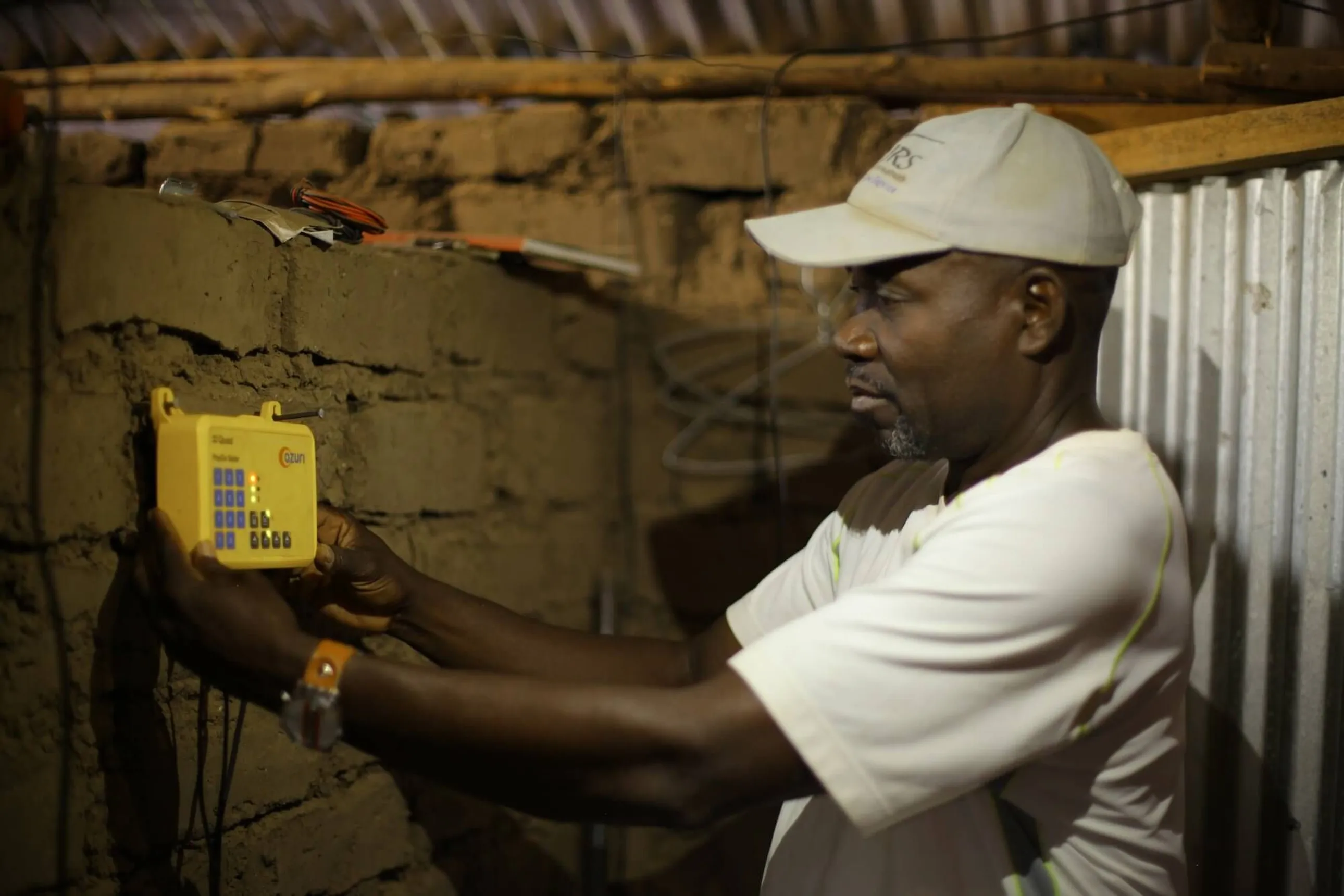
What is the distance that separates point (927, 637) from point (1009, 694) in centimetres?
11

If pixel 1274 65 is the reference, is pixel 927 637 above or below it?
below

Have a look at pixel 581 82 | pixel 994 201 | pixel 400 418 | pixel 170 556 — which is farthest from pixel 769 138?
pixel 170 556

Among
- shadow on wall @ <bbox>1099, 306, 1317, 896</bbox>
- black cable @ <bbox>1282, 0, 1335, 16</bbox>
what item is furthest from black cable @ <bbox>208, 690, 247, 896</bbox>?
black cable @ <bbox>1282, 0, 1335, 16</bbox>

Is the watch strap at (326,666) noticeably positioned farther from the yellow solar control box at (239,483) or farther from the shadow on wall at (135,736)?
the shadow on wall at (135,736)

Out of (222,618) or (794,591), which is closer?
(222,618)

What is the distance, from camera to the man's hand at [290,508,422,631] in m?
1.51

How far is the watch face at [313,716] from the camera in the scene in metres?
1.17

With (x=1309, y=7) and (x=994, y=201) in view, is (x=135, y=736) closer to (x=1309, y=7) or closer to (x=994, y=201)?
Result: (x=994, y=201)

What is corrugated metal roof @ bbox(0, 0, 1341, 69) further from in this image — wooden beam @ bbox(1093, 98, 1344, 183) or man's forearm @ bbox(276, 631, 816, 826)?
man's forearm @ bbox(276, 631, 816, 826)

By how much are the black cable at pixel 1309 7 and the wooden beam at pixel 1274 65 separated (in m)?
0.09

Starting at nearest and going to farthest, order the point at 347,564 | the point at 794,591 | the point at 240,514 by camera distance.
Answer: the point at 240,514 → the point at 347,564 → the point at 794,591

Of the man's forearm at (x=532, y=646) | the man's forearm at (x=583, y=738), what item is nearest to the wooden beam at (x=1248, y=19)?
the man's forearm at (x=532, y=646)

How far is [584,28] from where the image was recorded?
2420mm

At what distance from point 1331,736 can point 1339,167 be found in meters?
0.93
